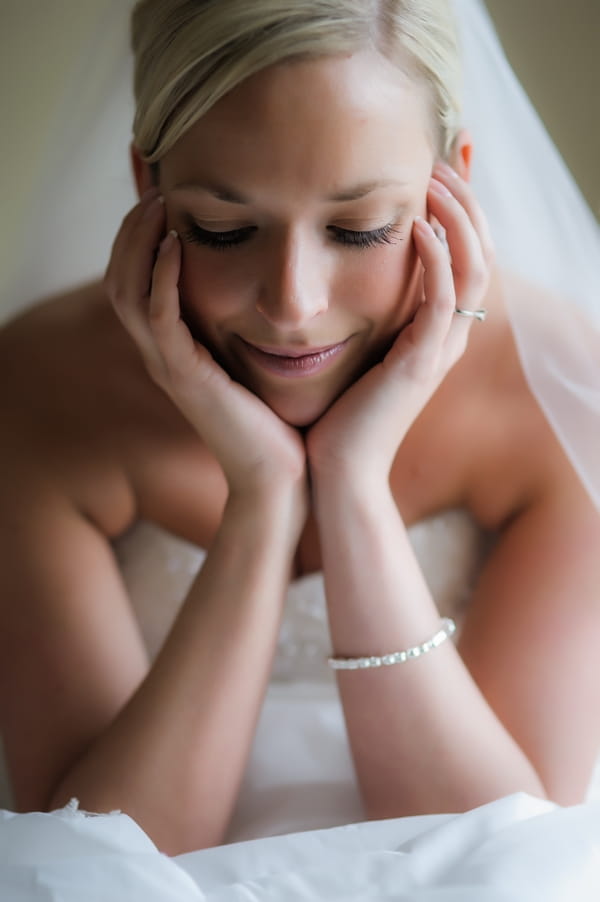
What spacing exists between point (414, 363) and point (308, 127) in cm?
34

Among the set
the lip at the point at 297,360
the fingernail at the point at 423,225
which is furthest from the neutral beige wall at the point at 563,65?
the lip at the point at 297,360

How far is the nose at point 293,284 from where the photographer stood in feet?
3.68

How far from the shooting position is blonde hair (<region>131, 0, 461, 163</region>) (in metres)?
1.08

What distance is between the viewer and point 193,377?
4.26 ft

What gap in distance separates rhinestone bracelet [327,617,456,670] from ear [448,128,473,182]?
0.59 metres

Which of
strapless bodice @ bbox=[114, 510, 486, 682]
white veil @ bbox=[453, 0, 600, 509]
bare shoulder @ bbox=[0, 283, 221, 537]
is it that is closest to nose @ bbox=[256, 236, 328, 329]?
white veil @ bbox=[453, 0, 600, 509]

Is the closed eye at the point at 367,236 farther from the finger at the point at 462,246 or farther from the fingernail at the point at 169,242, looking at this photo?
the fingernail at the point at 169,242

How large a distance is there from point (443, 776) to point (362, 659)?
0.17m

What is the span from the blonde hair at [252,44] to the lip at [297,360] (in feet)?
0.87

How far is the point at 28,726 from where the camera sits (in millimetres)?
1384

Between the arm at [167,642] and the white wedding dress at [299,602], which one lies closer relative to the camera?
the arm at [167,642]

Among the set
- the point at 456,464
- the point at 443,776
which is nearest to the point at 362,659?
the point at 443,776

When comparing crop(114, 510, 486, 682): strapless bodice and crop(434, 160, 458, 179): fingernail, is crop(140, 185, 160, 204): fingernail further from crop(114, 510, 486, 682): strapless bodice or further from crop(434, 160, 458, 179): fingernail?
crop(114, 510, 486, 682): strapless bodice

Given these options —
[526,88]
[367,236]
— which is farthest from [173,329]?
[526,88]
